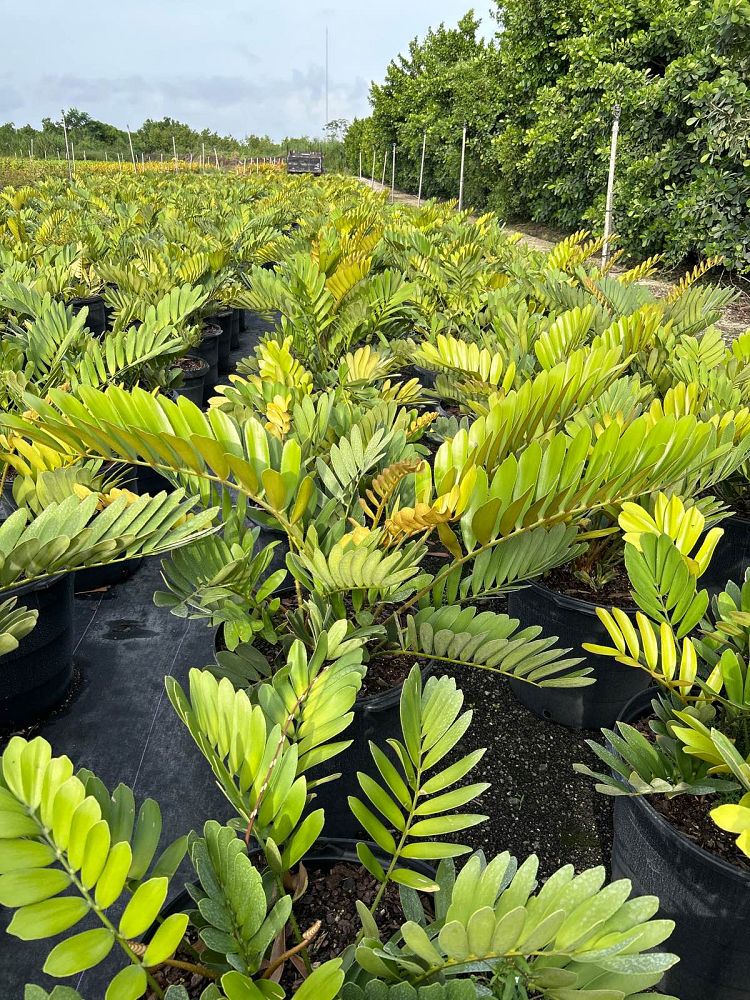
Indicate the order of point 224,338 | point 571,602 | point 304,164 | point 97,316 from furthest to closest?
point 304,164, point 97,316, point 224,338, point 571,602

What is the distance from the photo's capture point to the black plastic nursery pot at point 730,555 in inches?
87.2

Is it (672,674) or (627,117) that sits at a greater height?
(627,117)

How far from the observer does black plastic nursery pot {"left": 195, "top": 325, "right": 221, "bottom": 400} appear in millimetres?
4211

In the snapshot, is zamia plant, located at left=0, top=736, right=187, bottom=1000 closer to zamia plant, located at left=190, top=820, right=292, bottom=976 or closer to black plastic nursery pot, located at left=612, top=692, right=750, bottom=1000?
zamia plant, located at left=190, top=820, right=292, bottom=976

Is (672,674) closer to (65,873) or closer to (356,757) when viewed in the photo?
(356,757)

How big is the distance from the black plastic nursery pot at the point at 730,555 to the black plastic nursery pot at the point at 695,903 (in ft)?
4.11

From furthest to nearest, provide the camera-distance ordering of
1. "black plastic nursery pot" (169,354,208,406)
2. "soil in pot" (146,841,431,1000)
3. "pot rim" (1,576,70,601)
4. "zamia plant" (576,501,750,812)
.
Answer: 1. "black plastic nursery pot" (169,354,208,406)
2. "pot rim" (1,576,70,601)
3. "zamia plant" (576,501,750,812)
4. "soil in pot" (146,841,431,1000)

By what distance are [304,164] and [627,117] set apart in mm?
18807

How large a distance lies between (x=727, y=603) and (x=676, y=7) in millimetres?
9091

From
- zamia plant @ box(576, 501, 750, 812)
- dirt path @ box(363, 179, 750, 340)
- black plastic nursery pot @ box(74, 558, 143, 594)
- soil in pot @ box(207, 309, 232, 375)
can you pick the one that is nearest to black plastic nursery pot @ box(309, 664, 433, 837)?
zamia plant @ box(576, 501, 750, 812)

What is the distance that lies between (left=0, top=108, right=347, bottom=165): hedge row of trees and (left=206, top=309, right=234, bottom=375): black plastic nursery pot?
31.2 meters

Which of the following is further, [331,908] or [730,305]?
[730,305]

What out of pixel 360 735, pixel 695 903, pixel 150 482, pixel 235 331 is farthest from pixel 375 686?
pixel 235 331

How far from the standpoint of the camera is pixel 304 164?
82.6ft
